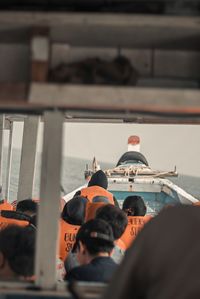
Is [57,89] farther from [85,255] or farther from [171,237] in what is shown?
[85,255]

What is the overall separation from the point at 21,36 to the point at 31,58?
0.13 meters

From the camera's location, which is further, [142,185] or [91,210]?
[142,185]

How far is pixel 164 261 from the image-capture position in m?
1.21

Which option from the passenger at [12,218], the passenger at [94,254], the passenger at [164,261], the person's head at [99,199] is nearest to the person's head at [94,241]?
the passenger at [94,254]

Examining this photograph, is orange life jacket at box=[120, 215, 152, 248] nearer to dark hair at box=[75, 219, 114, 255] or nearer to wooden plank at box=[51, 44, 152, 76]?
dark hair at box=[75, 219, 114, 255]

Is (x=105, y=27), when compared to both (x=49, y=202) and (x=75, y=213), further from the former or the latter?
(x=75, y=213)

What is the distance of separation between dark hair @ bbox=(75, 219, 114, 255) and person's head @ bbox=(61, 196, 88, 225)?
132cm

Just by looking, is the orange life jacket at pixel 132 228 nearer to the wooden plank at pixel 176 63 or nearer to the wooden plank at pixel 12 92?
the wooden plank at pixel 176 63

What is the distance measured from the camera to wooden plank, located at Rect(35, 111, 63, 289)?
6.36ft

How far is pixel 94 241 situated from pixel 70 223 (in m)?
1.41

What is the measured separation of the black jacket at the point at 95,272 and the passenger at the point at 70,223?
117 centimetres

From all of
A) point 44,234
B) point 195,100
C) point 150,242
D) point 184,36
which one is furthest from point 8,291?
point 184,36

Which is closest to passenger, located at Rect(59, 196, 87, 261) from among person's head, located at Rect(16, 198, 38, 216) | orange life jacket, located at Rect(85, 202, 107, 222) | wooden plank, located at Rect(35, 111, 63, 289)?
orange life jacket, located at Rect(85, 202, 107, 222)

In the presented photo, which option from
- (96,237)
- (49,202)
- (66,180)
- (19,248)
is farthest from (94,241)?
(66,180)
